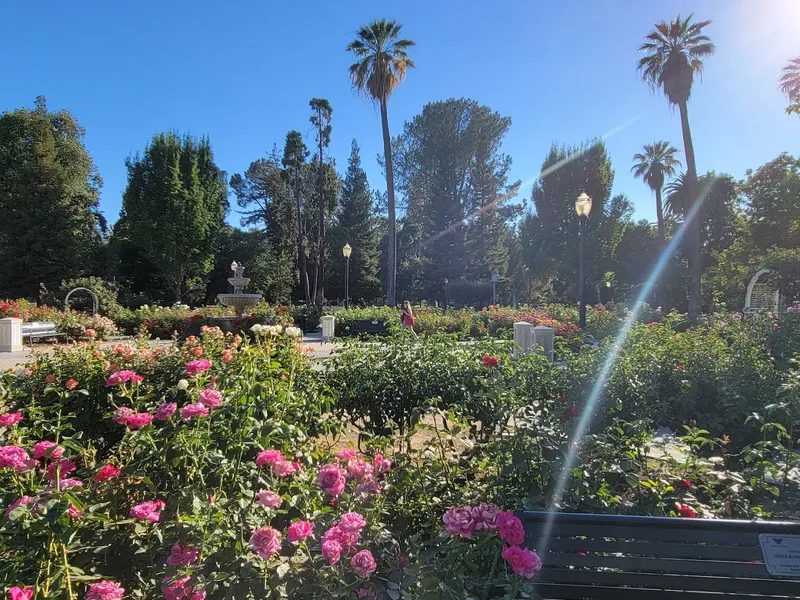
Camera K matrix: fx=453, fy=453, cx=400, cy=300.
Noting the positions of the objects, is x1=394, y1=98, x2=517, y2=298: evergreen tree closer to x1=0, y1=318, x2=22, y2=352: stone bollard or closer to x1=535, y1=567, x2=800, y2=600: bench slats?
x1=0, y1=318, x2=22, y2=352: stone bollard

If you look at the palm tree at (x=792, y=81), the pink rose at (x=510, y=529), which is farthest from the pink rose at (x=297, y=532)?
the palm tree at (x=792, y=81)

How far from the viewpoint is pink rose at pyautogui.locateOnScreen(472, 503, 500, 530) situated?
4.25 ft

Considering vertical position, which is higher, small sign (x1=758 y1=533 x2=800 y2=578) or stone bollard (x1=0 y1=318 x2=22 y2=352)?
stone bollard (x1=0 y1=318 x2=22 y2=352)

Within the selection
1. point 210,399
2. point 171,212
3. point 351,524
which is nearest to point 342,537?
point 351,524

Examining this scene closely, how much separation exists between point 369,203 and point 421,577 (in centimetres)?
3576

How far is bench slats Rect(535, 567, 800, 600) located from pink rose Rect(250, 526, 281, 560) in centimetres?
86

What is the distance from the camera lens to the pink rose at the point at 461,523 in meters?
1.30

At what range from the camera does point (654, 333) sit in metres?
5.45

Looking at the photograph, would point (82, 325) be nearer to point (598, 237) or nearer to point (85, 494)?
point (85, 494)

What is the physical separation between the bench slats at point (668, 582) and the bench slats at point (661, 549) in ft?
0.23

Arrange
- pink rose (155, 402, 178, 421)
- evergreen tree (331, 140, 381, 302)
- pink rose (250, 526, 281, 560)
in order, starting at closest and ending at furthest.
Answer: pink rose (250, 526, 281, 560), pink rose (155, 402, 178, 421), evergreen tree (331, 140, 381, 302)

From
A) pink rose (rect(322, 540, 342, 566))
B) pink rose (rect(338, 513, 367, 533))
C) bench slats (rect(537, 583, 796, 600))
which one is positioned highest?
pink rose (rect(338, 513, 367, 533))

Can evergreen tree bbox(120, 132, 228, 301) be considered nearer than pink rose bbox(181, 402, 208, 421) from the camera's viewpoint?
No

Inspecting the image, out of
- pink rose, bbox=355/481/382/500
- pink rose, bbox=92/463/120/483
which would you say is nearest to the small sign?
pink rose, bbox=355/481/382/500
